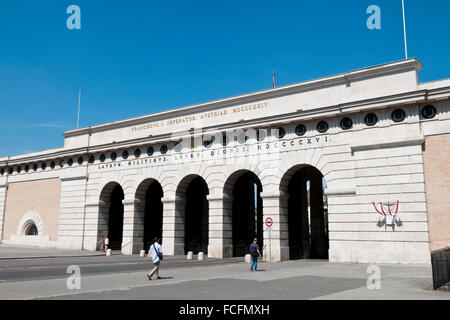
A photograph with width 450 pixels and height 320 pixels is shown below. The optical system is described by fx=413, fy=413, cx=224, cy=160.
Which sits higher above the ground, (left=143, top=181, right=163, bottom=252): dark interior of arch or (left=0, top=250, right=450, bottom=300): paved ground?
(left=143, top=181, right=163, bottom=252): dark interior of arch

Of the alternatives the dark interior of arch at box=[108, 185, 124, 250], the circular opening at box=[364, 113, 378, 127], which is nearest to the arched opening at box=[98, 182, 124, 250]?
the dark interior of arch at box=[108, 185, 124, 250]

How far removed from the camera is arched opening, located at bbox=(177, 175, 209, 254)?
1665 inches

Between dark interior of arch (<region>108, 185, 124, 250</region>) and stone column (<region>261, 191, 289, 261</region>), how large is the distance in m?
20.3

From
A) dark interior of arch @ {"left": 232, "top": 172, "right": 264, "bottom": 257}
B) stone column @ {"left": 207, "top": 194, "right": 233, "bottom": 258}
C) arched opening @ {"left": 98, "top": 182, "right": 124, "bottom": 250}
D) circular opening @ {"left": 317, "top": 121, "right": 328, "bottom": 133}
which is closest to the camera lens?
circular opening @ {"left": 317, "top": 121, "right": 328, "bottom": 133}

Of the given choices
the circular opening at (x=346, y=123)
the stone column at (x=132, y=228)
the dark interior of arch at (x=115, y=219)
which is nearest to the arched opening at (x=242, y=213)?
the stone column at (x=132, y=228)

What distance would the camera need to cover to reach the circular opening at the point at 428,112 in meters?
26.3

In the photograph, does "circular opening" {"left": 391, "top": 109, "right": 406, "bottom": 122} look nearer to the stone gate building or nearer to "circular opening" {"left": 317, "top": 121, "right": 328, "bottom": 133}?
the stone gate building

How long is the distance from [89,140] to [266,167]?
22.7 meters

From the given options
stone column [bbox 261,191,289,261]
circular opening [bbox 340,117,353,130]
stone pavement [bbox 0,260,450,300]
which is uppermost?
circular opening [bbox 340,117,353,130]

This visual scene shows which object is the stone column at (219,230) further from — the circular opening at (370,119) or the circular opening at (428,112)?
the circular opening at (428,112)

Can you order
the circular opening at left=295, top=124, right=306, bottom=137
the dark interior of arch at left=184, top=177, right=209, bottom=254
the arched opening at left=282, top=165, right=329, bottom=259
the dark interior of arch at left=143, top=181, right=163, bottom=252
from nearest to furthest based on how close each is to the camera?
the circular opening at left=295, top=124, right=306, bottom=137 < the arched opening at left=282, top=165, right=329, bottom=259 < the dark interior of arch at left=184, top=177, right=209, bottom=254 < the dark interior of arch at left=143, top=181, right=163, bottom=252
